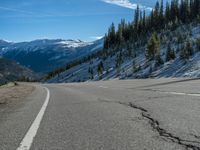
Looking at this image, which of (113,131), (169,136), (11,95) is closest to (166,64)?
(11,95)

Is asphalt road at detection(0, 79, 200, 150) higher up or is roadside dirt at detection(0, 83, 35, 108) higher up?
asphalt road at detection(0, 79, 200, 150)

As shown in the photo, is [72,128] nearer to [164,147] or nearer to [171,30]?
[164,147]

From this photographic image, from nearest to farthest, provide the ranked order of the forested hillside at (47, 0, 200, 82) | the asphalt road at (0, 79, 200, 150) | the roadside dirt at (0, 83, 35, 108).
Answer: the asphalt road at (0, 79, 200, 150), the roadside dirt at (0, 83, 35, 108), the forested hillside at (47, 0, 200, 82)

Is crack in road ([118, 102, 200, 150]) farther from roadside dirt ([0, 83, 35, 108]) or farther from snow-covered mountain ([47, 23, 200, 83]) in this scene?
snow-covered mountain ([47, 23, 200, 83])

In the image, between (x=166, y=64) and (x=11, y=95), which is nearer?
(x=11, y=95)

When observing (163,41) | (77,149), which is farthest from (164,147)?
(163,41)

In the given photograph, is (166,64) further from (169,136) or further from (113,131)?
(169,136)

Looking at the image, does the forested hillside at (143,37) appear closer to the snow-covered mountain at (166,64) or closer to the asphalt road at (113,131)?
the snow-covered mountain at (166,64)

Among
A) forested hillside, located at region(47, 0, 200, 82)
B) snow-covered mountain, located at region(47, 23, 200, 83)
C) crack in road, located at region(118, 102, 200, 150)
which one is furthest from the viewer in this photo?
forested hillside, located at region(47, 0, 200, 82)

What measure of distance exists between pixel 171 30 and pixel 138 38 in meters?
20.2

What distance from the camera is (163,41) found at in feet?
371

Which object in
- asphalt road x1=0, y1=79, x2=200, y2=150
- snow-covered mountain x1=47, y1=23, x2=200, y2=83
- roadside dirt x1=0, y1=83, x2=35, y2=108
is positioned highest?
snow-covered mountain x1=47, y1=23, x2=200, y2=83

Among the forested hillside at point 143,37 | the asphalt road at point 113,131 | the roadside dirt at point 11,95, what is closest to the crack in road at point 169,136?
the asphalt road at point 113,131

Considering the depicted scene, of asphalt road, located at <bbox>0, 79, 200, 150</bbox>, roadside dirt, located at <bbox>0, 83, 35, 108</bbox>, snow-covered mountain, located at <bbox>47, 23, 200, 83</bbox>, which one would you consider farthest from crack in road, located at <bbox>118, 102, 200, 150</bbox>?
snow-covered mountain, located at <bbox>47, 23, 200, 83</bbox>
